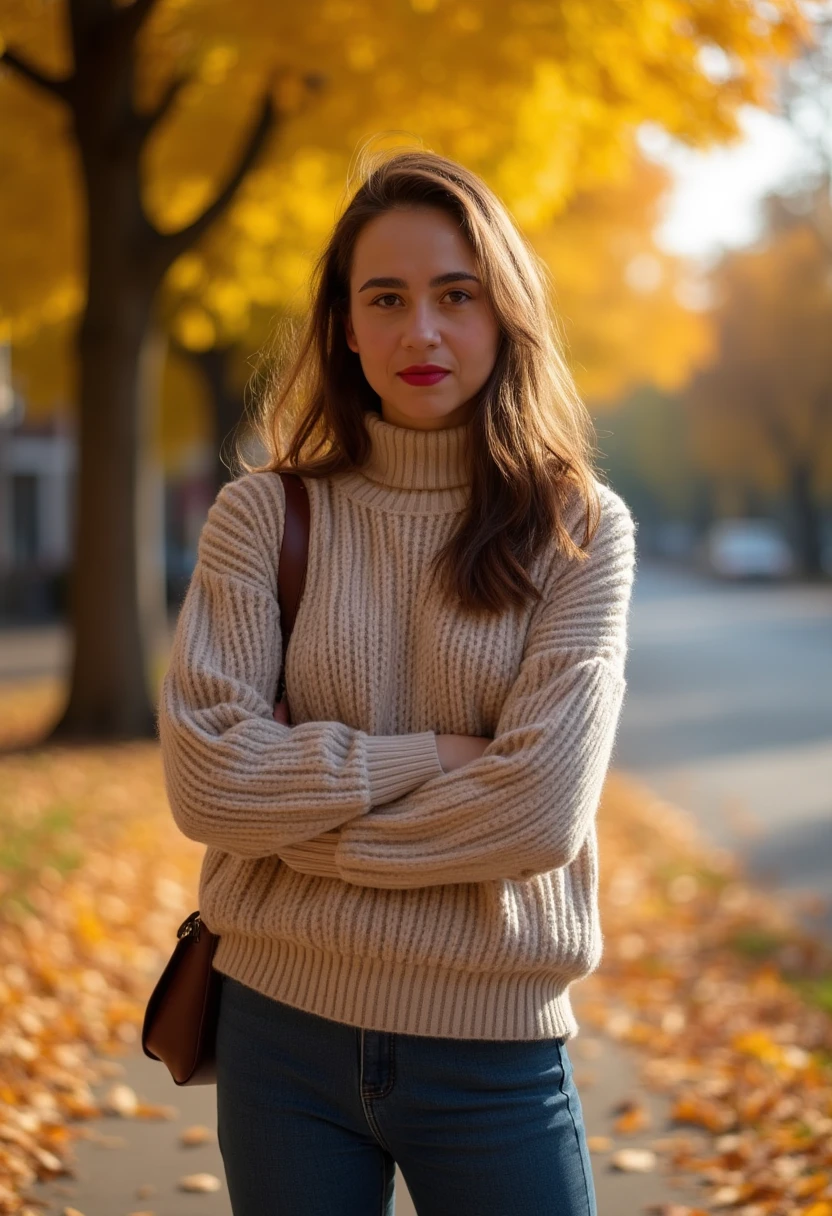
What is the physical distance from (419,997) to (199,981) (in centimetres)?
40

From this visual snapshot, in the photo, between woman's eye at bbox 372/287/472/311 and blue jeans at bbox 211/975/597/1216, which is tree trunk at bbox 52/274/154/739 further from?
blue jeans at bbox 211/975/597/1216

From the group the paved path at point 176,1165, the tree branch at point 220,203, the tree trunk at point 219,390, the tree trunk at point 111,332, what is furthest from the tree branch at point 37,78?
the tree trunk at point 219,390

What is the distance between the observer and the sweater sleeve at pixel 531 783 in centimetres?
216

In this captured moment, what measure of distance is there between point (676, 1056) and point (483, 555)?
3.39 meters

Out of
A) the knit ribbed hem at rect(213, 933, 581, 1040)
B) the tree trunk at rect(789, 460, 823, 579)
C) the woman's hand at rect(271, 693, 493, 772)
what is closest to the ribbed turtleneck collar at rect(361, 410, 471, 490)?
the woman's hand at rect(271, 693, 493, 772)

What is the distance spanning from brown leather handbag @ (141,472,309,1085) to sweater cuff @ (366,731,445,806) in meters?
0.25

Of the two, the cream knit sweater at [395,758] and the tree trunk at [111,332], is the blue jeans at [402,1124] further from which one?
the tree trunk at [111,332]

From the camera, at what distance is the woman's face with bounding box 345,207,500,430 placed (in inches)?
93.0

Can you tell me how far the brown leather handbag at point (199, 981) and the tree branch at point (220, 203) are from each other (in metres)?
8.14

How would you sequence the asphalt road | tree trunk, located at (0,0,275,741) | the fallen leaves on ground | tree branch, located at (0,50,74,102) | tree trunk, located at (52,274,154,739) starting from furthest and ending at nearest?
tree trunk, located at (52,274,154,739) → tree trunk, located at (0,0,275,741) → tree branch, located at (0,50,74,102) → the asphalt road → the fallen leaves on ground

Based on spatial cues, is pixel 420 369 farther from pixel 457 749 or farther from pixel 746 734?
pixel 746 734

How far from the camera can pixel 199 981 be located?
7.85 ft

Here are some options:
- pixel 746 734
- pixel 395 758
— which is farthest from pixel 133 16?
pixel 395 758

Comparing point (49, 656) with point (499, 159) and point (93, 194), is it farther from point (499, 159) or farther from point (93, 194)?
point (499, 159)
